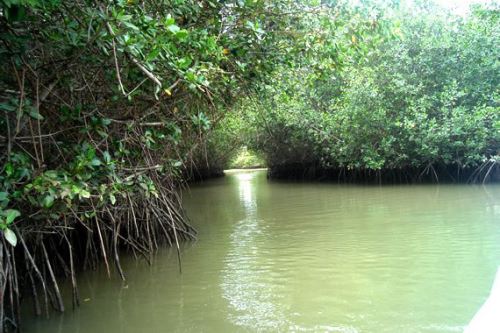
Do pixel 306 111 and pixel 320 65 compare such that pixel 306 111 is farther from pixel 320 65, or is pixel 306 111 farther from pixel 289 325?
pixel 289 325

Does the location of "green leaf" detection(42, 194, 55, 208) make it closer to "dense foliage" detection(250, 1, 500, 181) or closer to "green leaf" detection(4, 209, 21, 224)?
"green leaf" detection(4, 209, 21, 224)

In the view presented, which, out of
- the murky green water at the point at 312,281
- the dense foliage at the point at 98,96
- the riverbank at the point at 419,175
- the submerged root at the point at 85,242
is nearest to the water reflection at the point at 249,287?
the murky green water at the point at 312,281

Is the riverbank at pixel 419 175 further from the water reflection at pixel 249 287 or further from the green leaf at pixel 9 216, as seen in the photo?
the green leaf at pixel 9 216

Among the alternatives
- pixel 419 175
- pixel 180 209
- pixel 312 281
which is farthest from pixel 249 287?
pixel 419 175

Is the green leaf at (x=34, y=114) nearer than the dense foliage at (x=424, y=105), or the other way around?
the green leaf at (x=34, y=114)

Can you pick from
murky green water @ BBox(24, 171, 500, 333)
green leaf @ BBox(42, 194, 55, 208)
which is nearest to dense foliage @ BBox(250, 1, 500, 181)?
murky green water @ BBox(24, 171, 500, 333)

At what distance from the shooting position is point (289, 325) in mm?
2824

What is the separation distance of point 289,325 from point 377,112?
381 inches

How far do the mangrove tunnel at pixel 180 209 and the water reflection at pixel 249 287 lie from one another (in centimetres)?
2

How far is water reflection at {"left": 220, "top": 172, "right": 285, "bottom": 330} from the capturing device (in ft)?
9.72

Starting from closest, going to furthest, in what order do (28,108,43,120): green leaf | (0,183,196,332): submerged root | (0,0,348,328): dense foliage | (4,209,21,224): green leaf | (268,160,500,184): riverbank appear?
1. (4,209,21,224): green leaf
2. (0,0,348,328): dense foliage
3. (28,108,43,120): green leaf
4. (0,183,196,332): submerged root
5. (268,160,500,184): riverbank

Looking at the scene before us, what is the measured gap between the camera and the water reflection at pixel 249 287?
2.96m

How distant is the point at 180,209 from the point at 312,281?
9.63 ft

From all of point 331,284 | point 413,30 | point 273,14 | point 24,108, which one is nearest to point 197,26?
point 273,14
